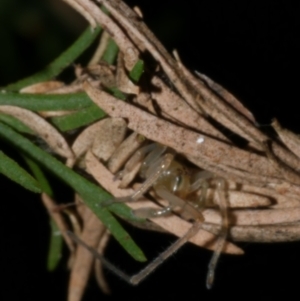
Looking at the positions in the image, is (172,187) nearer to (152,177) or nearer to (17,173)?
(152,177)

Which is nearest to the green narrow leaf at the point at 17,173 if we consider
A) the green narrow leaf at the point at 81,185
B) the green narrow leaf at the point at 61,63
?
the green narrow leaf at the point at 81,185

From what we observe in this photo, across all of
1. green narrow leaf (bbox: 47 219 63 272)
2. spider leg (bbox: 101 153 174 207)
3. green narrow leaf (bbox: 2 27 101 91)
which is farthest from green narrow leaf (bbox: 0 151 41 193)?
green narrow leaf (bbox: 47 219 63 272)

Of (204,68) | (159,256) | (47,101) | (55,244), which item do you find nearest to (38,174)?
(47,101)

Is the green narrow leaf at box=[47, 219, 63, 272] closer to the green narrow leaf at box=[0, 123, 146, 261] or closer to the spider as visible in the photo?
the spider

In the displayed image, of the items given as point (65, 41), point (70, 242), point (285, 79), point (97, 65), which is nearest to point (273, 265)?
point (285, 79)

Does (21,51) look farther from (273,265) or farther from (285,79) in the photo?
(273,265)

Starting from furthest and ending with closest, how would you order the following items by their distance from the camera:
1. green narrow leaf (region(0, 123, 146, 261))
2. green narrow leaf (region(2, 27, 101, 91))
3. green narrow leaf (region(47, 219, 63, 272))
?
1. green narrow leaf (region(47, 219, 63, 272))
2. green narrow leaf (region(2, 27, 101, 91))
3. green narrow leaf (region(0, 123, 146, 261))
